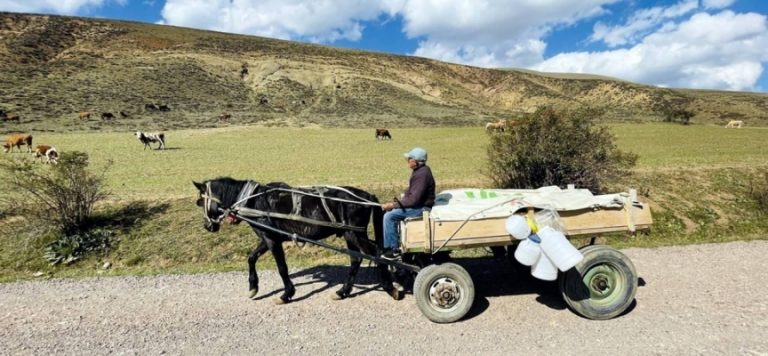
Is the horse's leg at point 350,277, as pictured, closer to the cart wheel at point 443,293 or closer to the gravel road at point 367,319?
the gravel road at point 367,319

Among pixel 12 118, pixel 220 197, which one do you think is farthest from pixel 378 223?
pixel 12 118

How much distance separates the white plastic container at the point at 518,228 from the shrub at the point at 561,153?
7491mm

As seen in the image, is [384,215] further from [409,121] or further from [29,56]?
[29,56]

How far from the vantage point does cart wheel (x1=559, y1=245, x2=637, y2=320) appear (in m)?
5.77

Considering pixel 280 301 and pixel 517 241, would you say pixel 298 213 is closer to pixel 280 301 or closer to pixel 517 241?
pixel 280 301

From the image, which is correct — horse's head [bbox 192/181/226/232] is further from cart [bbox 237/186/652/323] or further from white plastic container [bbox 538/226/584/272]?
white plastic container [bbox 538/226/584/272]

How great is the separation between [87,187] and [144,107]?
166 ft

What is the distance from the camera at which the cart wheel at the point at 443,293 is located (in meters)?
5.80

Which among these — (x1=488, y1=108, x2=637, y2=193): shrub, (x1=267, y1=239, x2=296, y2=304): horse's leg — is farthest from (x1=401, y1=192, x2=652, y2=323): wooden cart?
(x1=488, y1=108, x2=637, y2=193): shrub

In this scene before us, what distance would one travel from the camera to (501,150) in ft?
43.5

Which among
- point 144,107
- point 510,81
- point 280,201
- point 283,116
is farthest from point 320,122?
point 510,81

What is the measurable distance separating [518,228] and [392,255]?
2.03 metres

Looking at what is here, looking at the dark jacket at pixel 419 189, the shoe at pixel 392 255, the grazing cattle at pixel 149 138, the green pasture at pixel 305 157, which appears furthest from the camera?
the grazing cattle at pixel 149 138

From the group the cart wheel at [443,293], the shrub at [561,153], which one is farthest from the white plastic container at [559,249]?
the shrub at [561,153]
